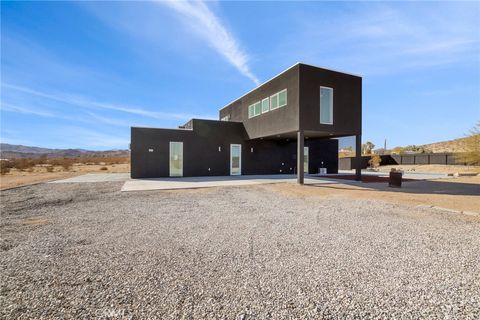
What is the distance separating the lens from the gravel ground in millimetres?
1957

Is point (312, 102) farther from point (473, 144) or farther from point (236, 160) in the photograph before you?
point (473, 144)

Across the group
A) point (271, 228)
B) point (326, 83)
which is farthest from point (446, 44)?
point (271, 228)

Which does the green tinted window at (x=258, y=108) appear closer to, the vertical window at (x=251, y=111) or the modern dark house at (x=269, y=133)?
the modern dark house at (x=269, y=133)

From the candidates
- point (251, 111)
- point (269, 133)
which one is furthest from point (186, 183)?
point (251, 111)

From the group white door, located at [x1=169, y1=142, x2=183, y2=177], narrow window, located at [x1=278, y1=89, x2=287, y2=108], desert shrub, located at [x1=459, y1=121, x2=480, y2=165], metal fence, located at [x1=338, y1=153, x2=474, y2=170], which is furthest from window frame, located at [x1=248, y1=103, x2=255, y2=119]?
metal fence, located at [x1=338, y1=153, x2=474, y2=170]

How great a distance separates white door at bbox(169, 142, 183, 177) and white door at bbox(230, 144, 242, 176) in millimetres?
3547

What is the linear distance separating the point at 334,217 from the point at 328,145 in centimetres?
1447

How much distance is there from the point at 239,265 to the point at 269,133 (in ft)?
35.6

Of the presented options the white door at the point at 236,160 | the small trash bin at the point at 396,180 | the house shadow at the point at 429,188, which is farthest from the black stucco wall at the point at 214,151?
the small trash bin at the point at 396,180

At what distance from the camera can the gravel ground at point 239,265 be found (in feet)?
6.42

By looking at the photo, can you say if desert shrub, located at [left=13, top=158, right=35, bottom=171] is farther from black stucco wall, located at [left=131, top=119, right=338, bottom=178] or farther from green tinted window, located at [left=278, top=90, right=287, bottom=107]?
green tinted window, located at [left=278, top=90, right=287, bottom=107]

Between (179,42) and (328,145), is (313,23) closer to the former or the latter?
(179,42)

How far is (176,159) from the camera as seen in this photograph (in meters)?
14.6

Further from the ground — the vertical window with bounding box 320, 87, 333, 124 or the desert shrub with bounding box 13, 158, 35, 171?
the vertical window with bounding box 320, 87, 333, 124
